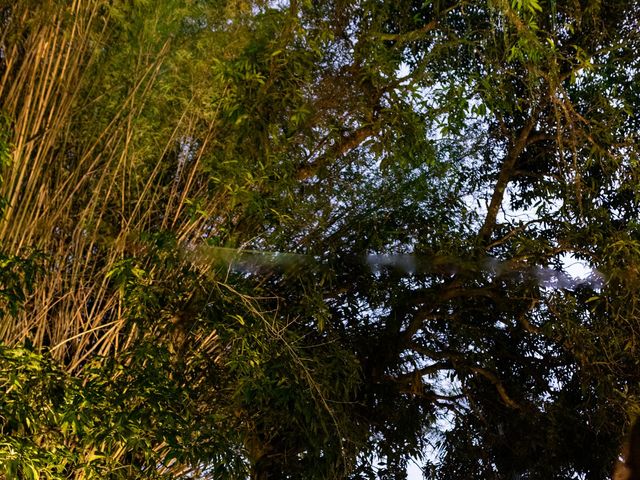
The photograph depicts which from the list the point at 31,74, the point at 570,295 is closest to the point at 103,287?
the point at 31,74

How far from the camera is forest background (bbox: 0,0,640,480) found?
338 cm

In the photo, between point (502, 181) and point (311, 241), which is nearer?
point (311, 241)

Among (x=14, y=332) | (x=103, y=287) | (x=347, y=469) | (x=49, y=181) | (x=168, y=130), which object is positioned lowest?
(x=347, y=469)

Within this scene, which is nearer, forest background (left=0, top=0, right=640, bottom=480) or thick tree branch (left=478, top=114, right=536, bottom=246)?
forest background (left=0, top=0, right=640, bottom=480)

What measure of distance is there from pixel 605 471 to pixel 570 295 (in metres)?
1.06

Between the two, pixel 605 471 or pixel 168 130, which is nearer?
pixel 168 130

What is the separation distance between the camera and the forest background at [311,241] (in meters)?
3.38

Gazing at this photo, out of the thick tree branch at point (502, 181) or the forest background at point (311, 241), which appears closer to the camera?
the forest background at point (311, 241)

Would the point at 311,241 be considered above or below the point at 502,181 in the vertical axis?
below

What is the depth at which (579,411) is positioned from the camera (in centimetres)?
517

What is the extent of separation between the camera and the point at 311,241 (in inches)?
183

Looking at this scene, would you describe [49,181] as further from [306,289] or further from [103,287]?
[306,289]

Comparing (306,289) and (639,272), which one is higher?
(639,272)

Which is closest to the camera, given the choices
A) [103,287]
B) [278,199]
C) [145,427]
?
[145,427]
